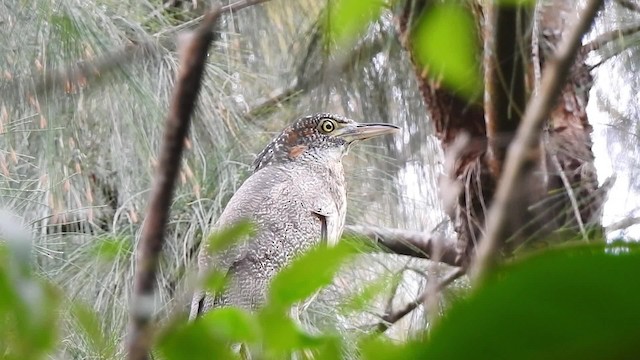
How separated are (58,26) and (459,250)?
0.64 metres

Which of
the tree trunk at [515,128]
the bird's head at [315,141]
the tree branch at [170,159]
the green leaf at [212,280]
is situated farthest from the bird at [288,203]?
the tree branch at [170,159]

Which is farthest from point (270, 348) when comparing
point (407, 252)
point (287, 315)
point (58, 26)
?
point (407, 252)

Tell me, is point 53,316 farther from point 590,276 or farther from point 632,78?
point 632,78

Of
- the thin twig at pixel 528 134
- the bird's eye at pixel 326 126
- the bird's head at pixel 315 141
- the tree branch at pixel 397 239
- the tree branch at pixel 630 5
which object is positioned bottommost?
the tree branch at pixel 397 239

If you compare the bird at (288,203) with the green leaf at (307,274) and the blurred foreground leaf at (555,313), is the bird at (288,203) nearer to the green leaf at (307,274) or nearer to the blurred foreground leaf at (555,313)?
the green leaf at (307,274)

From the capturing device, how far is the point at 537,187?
3.34ft

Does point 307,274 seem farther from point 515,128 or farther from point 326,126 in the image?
point 326,126

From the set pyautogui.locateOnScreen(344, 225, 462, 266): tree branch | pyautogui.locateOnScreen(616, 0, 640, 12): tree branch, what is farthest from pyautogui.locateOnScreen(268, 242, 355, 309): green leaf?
pyautogui.locateOnScreen(344, 225, 462, 266): tree branch

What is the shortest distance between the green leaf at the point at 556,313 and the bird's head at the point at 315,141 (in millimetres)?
1217

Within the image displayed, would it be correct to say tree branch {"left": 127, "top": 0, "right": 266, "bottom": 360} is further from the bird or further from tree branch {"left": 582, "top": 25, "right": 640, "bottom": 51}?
tree branch {"left": 582, "top": 25, "right": 640, "bottom": 51}

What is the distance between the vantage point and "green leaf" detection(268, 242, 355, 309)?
0.76 ft

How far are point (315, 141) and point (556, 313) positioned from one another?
49.1 inches

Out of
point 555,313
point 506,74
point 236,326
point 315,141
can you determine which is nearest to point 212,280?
point 236,326

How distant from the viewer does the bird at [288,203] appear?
1.05 meters
